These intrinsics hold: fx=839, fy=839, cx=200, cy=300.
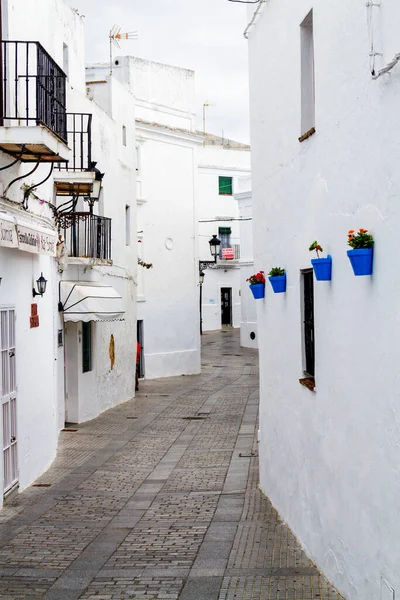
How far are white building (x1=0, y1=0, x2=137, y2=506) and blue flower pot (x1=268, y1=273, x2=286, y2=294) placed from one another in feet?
10.6

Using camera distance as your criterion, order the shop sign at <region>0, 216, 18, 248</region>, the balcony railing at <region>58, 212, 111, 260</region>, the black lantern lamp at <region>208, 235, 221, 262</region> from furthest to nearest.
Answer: the black lantern lamp at <region>208, 235, 221, 262</region> < the balcony railing at <region>58, 212, 111, 260</region> < the shop sign at <region>0, 216, 18, 248</region>

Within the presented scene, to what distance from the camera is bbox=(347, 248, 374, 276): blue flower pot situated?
6.21 meters

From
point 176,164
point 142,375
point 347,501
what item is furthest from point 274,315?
point 176,164

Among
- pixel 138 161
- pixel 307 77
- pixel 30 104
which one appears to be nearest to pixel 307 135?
pixel 307 77

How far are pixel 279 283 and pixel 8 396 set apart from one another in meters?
3.93

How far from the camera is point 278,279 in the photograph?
10.0 meters

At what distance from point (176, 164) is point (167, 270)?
12.5ft

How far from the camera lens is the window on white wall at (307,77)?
8.98 metres

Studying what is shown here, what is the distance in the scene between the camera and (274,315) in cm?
1080

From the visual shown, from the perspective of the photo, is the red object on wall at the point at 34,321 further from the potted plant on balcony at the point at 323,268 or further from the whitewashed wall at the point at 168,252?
the whitewashed wall at the point at 168,252

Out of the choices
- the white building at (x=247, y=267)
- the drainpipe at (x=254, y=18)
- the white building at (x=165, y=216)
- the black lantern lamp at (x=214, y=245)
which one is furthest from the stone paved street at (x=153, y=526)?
the white building at (x=247, y=267)

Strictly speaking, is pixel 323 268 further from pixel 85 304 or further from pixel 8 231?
pixel 85 304

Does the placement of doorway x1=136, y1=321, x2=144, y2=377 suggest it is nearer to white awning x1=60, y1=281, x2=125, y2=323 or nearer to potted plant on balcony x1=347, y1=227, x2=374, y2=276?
white awning x1=60, y1=281, x2=125, y2=323

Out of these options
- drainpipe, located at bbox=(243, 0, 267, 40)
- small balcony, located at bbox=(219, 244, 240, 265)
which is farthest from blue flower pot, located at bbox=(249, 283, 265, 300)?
small balcony, located at bbox=(219, 244, 240, 265)
